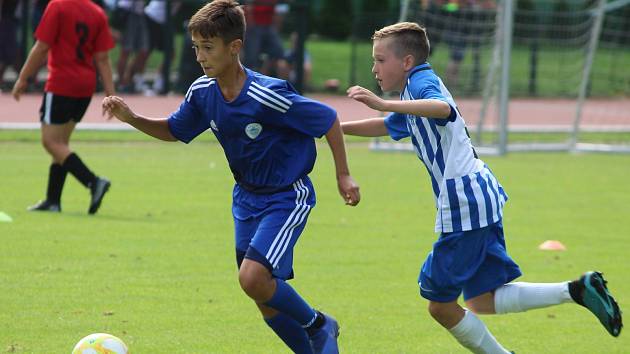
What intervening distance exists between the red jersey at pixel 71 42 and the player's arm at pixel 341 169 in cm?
559

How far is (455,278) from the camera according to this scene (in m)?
5.48

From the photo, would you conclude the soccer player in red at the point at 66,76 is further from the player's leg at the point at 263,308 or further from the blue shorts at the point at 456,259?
the blue shorts at the point at 456,259

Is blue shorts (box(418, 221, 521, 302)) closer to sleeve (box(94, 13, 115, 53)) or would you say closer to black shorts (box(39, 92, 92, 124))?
black shorts (box(39, 92, 92, 124))

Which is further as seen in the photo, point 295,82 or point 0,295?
point 295,82

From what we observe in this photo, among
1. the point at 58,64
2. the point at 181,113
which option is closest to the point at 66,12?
the point at 58,64

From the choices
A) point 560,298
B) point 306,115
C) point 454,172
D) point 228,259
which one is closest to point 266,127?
point 306,115

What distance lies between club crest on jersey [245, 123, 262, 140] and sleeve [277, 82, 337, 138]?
0.11 metres

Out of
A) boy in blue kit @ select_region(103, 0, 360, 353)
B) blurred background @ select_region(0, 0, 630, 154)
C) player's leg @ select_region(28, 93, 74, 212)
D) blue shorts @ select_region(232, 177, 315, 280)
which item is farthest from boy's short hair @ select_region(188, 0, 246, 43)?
blurred background @ select_region(0, 0, 630, 154)

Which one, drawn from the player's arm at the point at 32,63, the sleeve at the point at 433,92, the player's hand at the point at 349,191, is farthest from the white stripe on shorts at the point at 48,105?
the sleeve at the point at 433,92

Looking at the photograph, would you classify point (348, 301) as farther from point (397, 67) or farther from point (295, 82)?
point (295, 82)

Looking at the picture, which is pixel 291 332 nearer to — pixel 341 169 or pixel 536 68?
pixel 341 169

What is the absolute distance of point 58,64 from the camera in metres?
10.7

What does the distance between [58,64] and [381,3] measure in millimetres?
17360

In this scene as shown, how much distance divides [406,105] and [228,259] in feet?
12.1
